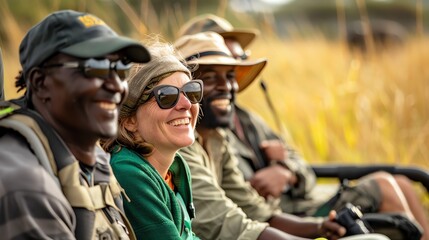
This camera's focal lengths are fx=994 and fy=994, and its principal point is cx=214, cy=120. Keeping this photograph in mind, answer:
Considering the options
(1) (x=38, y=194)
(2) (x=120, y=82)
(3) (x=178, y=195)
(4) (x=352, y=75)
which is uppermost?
(2) (x=120, y=82)

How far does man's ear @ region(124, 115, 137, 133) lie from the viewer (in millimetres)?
3062

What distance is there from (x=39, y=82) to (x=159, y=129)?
0.77 meters

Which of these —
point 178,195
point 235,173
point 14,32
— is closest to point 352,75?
point 14,32

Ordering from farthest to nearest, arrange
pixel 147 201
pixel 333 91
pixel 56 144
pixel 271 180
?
pixel 333 91, pixel 271 180, pixel 147 201, pixel 56 144

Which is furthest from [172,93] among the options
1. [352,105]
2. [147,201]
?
[352,105]

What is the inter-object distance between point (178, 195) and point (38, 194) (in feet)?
3.27

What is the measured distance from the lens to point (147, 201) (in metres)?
2.83

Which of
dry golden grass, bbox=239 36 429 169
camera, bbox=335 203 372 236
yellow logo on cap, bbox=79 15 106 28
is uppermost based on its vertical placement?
yellow logo on cap, bbox=79 15 106 28

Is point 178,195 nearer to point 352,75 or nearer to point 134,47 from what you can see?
point 134,47

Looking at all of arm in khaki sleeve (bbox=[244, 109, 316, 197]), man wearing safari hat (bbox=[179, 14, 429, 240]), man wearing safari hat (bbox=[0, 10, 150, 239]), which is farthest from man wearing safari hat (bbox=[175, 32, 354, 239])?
man wearing safari hat (bbox=[0, 10, 150, 239])

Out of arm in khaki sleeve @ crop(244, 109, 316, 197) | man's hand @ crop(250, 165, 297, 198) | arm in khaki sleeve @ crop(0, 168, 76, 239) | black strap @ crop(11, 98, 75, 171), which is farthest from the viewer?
arm in khaki sleeve @ crop(244, 109, 316, 197)

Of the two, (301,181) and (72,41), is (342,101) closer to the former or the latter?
(301,181)

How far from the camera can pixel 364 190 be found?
188 inches

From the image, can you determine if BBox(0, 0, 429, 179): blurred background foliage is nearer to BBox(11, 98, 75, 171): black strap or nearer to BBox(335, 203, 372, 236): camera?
BBox(335, 203, 372, 236): camera
